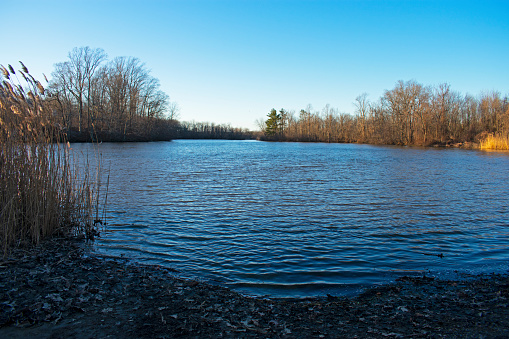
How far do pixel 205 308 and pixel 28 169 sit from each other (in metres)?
4.54

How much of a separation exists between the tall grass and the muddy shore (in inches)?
30.2

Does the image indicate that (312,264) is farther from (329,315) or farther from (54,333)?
(54,333)

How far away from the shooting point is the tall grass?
5.58 metres

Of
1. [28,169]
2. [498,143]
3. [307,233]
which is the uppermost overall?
[498,143]

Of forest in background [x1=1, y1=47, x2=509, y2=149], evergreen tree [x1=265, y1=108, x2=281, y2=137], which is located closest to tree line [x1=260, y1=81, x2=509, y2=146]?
forest in background [x1=1, y1=47, x2=509, y2=149]

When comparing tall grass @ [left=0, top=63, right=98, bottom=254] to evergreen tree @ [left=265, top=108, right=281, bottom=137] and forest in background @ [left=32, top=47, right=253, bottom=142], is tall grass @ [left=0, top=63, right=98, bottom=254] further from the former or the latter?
evergreen tree @ [left=265, top=108, right=281, bottom=137]

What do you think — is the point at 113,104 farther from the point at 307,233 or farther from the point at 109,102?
the point at 307,233

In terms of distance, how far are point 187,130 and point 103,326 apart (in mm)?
130528

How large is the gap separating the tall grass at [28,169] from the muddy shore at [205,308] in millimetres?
766

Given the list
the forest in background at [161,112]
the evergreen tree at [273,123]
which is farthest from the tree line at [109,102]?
the evergreen tree at [273,123]

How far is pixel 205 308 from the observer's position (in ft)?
13.3

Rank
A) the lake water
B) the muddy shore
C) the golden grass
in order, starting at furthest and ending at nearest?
the golden grass < the lake water < the muddy shore

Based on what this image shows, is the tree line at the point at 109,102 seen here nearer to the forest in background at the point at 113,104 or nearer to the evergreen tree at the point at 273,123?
the forest in background at the point at 113,104

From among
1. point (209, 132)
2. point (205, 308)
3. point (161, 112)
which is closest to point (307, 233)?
point (205, 308)
